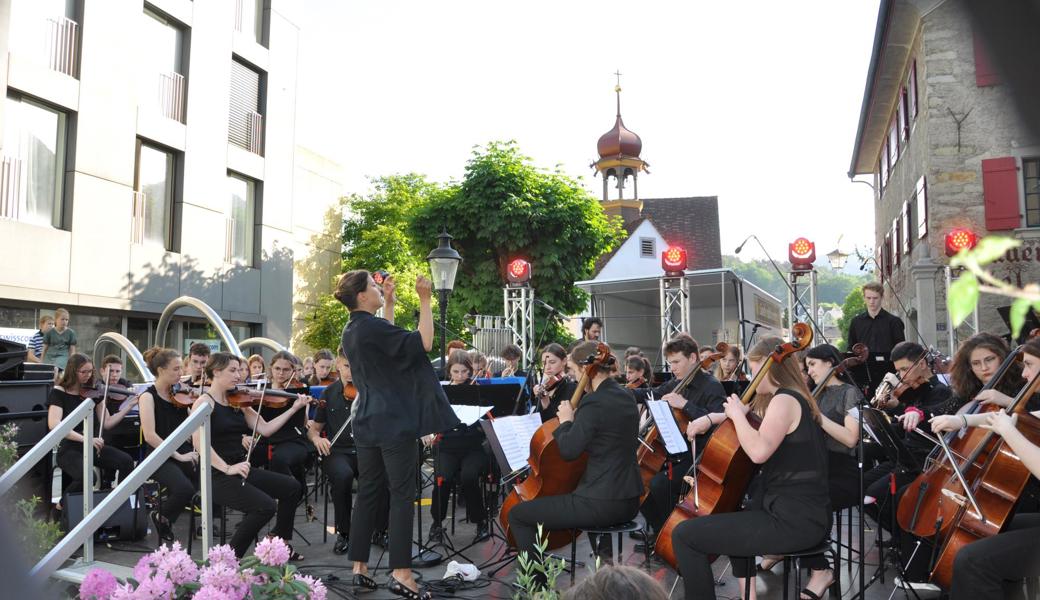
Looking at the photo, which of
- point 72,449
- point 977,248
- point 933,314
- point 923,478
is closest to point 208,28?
point 72,449

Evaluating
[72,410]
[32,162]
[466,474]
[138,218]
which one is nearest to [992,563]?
[466,474]

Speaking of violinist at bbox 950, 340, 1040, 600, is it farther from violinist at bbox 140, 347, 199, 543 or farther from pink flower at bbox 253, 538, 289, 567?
violinist at bbox 140, 347, 199, 543

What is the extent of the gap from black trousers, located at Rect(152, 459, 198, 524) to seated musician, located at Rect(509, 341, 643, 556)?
2710 millimetres

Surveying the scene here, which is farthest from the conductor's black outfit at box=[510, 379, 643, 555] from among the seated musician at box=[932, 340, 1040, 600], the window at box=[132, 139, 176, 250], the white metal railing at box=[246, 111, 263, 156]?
Answer: the white metal railing at box=[246, 111, 263, 156]

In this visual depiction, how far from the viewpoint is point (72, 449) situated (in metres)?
7.15

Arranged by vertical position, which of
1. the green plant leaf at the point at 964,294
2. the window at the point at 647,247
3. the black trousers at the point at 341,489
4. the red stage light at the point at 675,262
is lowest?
the black trousers at the point at 341,489

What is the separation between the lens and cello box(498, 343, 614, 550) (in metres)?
5.19

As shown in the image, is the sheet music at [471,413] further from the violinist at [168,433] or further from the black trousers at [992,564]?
the black trousers at [992,564]

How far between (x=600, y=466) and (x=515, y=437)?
817mm

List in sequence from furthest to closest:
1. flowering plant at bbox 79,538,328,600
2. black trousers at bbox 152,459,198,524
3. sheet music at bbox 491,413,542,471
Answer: black trousers at bbox 152,459,198,524, sheet music at bbox 491,413,542,471, flowering plant at bbox 79,538,328,600

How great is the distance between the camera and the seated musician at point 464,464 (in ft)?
24.1

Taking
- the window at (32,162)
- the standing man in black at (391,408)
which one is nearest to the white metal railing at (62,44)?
the window at (32,162)

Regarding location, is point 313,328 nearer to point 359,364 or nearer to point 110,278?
point 110,278

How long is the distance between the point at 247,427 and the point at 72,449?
1808 mm
